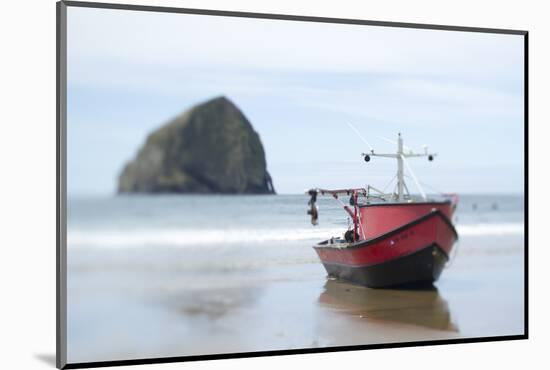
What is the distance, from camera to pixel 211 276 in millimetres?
5496

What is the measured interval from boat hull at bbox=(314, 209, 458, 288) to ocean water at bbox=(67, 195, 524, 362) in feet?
0.30

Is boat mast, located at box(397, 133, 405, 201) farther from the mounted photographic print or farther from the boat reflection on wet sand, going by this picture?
the boat reflection on wet sand

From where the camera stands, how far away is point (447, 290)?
607cm

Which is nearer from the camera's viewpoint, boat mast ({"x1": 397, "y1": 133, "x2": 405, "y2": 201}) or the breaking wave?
the breaking wave

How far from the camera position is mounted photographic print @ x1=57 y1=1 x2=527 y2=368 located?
524 cm

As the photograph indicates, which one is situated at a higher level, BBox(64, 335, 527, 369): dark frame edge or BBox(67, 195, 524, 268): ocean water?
BBox(67, 195, 524, 268): ocean water

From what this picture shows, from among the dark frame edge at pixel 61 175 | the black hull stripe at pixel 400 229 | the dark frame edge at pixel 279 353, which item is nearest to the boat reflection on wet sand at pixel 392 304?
the dark frame edge at pixel 279 353

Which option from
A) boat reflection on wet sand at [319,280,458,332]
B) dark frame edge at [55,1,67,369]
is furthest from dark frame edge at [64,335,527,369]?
dark frame edge at [55,1,67,369]

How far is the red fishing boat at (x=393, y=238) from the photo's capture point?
19.2 ft

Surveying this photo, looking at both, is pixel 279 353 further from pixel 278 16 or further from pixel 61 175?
pixel 278 16

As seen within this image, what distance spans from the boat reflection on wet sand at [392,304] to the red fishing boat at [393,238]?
2.3 inches

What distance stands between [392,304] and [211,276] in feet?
4.02

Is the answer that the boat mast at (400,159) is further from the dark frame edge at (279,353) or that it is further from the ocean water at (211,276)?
the dark frame edge at (279,353)

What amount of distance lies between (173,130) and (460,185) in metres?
1.91
